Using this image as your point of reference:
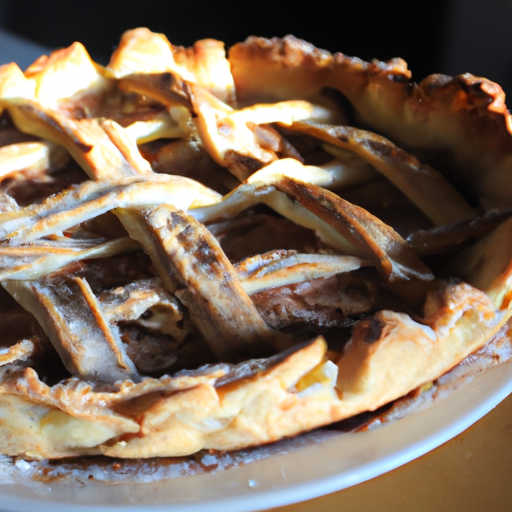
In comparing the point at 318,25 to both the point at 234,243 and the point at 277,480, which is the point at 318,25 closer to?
the point at 234,243

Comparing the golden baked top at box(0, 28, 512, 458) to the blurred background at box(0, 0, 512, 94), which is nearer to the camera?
the golden baked top at box(0, 28, 512, 458)

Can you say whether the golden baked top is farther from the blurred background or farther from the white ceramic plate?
the blurred background

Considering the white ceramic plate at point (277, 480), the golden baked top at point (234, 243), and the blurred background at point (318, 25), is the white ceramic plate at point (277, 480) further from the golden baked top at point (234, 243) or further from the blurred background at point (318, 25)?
the blurred background at point (318, 25)

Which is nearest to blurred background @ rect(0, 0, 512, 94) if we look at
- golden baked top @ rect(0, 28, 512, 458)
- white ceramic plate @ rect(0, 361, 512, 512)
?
golden baked top @ rect(0, 28, 512, 458)

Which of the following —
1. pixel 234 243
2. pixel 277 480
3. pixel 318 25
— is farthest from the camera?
pixel 318 25

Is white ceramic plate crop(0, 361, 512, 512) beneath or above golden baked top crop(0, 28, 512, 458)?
beneath

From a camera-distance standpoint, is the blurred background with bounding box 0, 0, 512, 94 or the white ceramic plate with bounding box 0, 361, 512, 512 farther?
the blurred background with bounding box 0, 0, 512, 94

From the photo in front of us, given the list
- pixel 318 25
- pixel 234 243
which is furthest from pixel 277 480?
pixel 318 25
